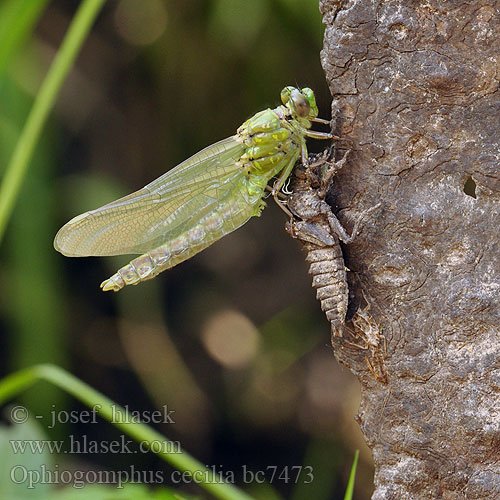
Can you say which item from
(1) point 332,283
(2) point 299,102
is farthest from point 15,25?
(1) point 332,283

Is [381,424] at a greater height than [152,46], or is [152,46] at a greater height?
[152,46]

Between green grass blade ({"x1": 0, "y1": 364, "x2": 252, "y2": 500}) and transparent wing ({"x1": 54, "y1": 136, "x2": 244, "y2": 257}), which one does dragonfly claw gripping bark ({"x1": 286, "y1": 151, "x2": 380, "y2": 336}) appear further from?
green grass blade ({"x1": 0, "y1": 364, "x2": 252, "y2": 500})

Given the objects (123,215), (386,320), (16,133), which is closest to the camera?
(386,320)

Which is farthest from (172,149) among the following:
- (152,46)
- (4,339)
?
(4,339)

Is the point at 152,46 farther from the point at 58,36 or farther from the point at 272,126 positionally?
the point at 272,126

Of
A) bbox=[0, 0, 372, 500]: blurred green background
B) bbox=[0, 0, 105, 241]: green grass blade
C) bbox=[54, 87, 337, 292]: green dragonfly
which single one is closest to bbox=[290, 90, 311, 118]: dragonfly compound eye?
bbox=[54, 87, 337, 292]: green dragonfly

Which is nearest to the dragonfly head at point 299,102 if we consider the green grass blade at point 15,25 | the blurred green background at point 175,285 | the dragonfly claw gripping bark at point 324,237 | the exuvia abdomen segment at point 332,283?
the dragonfly claw gripping bark at point 324,237

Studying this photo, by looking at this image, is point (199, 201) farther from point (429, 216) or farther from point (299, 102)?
point (429, 216)
